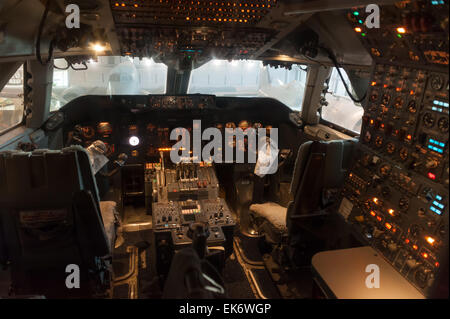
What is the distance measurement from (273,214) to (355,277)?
124 centimetres

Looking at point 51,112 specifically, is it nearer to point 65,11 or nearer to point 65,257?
point 65,11

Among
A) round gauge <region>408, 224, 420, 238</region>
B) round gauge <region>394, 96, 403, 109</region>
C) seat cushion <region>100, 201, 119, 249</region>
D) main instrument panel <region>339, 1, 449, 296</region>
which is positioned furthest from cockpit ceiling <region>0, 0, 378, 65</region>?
seat cushion <region>100, 201, 119, 249</region>

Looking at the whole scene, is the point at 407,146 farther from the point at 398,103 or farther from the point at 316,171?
the point at 316,171

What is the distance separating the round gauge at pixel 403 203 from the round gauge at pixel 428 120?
0.48 meters

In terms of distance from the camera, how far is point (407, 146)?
215 cm

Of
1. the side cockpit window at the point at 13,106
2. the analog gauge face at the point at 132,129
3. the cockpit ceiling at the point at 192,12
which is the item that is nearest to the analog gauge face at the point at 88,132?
the analog gauge face at the point at 132,129

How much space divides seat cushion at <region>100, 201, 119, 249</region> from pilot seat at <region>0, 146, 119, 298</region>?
218 mm

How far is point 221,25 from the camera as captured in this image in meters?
2.78

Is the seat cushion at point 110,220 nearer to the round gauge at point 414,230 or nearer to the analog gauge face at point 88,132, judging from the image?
the analog gauge face at point 88,132

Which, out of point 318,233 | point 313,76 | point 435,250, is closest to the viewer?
point 435,250

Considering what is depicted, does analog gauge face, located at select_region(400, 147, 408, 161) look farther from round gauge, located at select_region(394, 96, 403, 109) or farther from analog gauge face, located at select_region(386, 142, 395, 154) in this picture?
round gauge, located at select_region(394, 96, 403, 109)

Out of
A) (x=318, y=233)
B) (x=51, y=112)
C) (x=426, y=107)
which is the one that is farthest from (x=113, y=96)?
(x=426, y=107)

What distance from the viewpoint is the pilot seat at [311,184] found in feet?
8.60

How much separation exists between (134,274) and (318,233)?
67.8 inches
